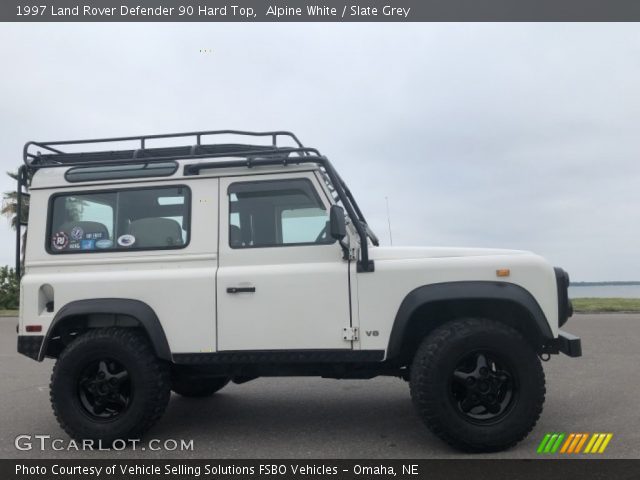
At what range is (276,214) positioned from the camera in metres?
4.52

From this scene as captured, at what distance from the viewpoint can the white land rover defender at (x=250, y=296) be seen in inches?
160

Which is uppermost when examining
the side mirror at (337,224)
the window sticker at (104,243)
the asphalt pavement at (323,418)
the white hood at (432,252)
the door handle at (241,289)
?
the side mirror at (337,224)

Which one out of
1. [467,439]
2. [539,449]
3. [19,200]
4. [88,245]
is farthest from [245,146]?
[539,449]

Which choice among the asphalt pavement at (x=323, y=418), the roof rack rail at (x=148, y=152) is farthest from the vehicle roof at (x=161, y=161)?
the asphalt pavement at (x=323, y=418)

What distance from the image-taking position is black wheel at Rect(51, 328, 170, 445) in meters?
4.32

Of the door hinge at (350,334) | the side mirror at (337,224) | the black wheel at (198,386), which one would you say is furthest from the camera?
the black wheel at (198,386)

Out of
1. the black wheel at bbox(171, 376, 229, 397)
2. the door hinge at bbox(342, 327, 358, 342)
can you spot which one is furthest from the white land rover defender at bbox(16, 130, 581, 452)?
the black wheel at bbox(171, 376, 229, 397)

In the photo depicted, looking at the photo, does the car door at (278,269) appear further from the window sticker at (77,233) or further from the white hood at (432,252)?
the window sticker at (77,233)

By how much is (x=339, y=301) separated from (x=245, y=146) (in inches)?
66.1

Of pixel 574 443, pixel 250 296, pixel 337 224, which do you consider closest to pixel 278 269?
pixel 250 296

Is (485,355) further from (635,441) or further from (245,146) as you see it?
(245,146)

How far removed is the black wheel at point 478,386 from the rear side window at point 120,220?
2.31 metres

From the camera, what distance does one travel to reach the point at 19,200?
15.2ft

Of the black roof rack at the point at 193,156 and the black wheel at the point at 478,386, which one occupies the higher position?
the black roof rack at the point at 193,156
